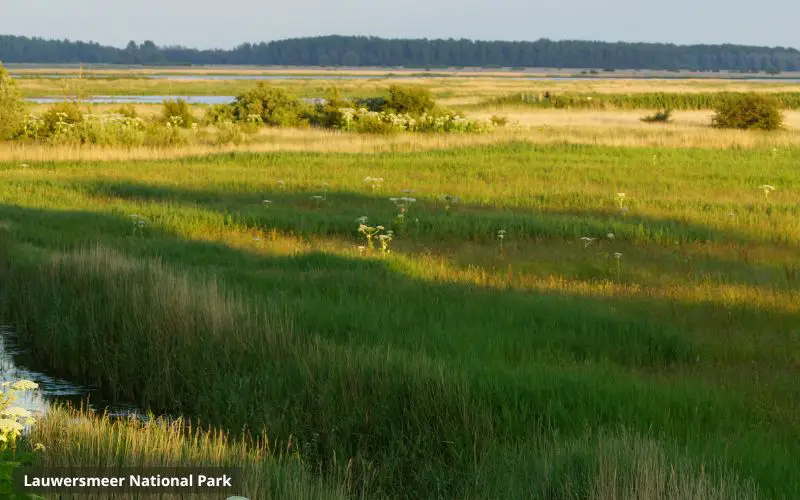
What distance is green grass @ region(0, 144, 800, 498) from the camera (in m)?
8.27

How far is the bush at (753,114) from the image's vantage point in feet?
165

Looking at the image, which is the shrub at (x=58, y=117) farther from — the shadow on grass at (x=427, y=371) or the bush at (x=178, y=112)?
the shadow on grass at (x=427, y=371)

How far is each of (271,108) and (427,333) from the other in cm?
4496

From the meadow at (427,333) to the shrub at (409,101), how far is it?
29.7m

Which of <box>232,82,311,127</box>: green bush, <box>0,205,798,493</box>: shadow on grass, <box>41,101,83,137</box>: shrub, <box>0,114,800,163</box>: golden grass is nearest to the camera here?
<box>0,205,798,493</box>: shadow on grass

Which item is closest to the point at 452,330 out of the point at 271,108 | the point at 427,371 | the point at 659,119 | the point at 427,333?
the point at 427,333

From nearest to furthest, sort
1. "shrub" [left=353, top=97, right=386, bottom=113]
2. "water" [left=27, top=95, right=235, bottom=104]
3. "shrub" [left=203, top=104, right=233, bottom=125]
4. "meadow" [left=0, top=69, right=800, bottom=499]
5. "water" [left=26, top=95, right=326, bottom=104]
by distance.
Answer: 1. "meadow" [left=0, top=69, right=800, bottom=499]
2. "shrub" [left=203, top=104, right=233, bottom=125]
3. "shrub" [left=353, top=97, right=386, bottom=113]
4. "water" [left=26, top=95, right=326, bottom=104]
5. "water" [left=27, top=95, right=235, bottom=104]

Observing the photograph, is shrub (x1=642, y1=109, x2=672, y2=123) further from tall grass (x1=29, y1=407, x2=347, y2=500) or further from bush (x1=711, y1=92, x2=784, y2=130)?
tall grass (x1=29, y1=407, x2=347, y2=500)

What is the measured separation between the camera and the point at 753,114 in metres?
50.6

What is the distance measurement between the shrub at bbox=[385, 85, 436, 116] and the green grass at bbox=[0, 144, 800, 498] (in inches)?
1244

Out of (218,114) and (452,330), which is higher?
(452,330)

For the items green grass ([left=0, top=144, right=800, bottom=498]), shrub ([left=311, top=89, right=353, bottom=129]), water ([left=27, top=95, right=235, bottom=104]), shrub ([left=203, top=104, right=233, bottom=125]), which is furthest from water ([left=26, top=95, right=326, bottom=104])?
green grass ([left=0, top=144, right=800, bottom=498])

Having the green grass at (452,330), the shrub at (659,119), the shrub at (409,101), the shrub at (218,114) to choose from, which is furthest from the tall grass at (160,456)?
the shrub at (659,119)

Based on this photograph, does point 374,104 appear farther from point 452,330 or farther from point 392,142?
point 452,330
